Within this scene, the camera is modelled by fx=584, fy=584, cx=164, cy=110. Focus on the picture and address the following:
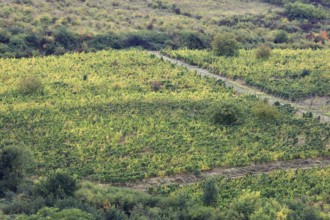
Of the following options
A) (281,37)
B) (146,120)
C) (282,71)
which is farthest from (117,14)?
(146,120)

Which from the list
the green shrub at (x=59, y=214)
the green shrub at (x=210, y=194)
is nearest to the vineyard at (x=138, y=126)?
the green shrub at (x=210, y=194)

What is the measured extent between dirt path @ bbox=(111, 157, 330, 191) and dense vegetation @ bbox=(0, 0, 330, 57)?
108ft

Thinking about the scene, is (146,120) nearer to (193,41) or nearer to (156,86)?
(156,86)

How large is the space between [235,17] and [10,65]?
42147 millimetres

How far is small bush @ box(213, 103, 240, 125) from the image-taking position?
41.8 m

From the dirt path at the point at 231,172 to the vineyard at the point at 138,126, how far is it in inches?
14.6

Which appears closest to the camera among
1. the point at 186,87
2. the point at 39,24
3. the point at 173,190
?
the point at 173,190

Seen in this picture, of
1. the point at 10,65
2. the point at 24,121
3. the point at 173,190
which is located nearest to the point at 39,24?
the point at 10,65

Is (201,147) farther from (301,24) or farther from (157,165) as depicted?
(301,24)

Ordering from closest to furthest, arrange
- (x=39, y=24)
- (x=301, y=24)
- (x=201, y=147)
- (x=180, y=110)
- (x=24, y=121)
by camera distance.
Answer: (x=201, y=147) < (x=24, y=121) < (x=180, y=110) < (x=39, y=24) < (x=301, y=24)

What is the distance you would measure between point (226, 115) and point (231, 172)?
742 cm

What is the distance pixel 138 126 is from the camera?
135 ft

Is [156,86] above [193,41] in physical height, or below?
above

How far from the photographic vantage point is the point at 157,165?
35.2 m
